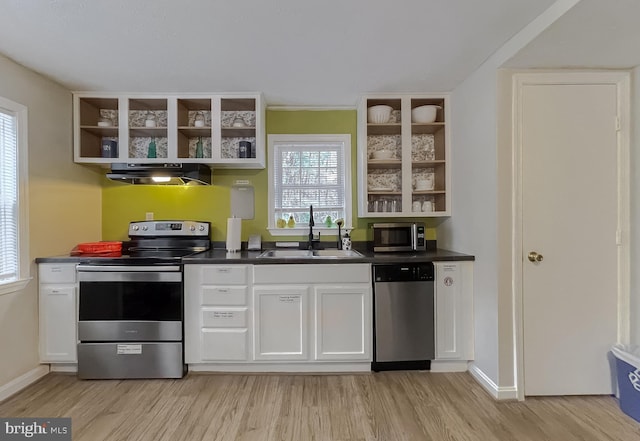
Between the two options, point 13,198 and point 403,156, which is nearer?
point 13,198

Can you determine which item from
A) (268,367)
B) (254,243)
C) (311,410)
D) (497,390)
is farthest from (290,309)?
(497,390)

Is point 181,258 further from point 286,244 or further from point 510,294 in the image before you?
point 510,294

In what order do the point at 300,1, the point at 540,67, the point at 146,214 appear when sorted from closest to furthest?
1. the point at 300,1
2. the point at 540,67
3. the point at 146,214

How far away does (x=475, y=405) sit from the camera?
6.97 feet

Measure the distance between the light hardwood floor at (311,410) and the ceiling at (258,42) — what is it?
2.24 meters

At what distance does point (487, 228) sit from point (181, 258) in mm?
2250

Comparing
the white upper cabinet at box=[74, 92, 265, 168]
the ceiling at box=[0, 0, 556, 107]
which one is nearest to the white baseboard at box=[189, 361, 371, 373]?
the white upper cabinet at box=[74, 92, 265, 168]

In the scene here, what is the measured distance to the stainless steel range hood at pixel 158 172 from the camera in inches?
106

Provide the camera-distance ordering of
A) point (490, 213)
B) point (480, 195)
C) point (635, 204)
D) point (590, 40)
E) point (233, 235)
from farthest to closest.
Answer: point (233, 235), point (480, 195), point (490, 213), point (635, 204), point (590, 40)

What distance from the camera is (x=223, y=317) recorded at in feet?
8.18

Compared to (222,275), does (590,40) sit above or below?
above

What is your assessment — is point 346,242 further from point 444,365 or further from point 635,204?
point 635,204

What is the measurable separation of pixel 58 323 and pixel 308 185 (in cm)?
231

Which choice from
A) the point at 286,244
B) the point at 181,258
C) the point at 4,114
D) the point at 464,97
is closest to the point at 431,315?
the point at 286,244
